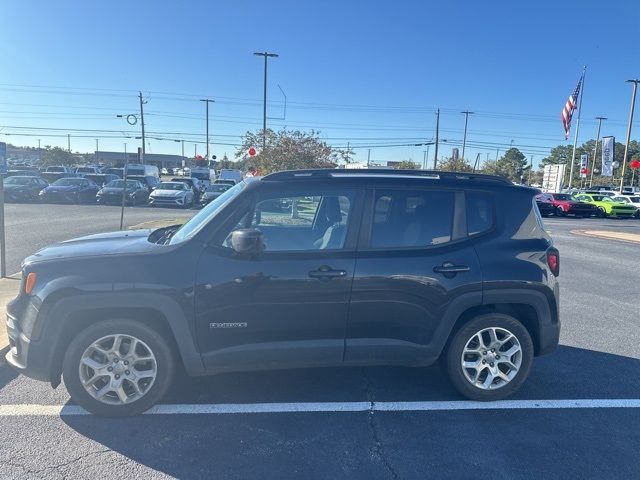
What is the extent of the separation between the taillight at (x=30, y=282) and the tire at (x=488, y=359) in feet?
10.8

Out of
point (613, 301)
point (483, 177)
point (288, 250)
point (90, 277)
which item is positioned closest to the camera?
point (90, 277)

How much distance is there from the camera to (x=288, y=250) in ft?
12.2

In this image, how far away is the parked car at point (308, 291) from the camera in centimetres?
352

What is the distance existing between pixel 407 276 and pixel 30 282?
2.83 metres

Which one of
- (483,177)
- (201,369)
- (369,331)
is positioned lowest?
(201,369)

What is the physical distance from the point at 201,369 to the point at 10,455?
4.31 feet

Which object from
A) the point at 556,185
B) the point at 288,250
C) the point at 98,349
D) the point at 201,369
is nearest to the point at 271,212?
the point at 288,250

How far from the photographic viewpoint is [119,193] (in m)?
26.2

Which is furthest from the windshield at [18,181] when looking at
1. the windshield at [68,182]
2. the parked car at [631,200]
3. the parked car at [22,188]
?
the parked car at [631,200]

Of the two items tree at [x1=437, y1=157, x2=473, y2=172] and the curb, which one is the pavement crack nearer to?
the curb

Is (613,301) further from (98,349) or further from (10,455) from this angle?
(10,455)

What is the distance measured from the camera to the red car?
1254 inches

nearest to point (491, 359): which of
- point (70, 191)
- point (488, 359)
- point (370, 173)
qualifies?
point (488, 359)

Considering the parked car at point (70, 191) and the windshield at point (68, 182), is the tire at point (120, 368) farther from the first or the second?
the windshield at point (68, 182)
